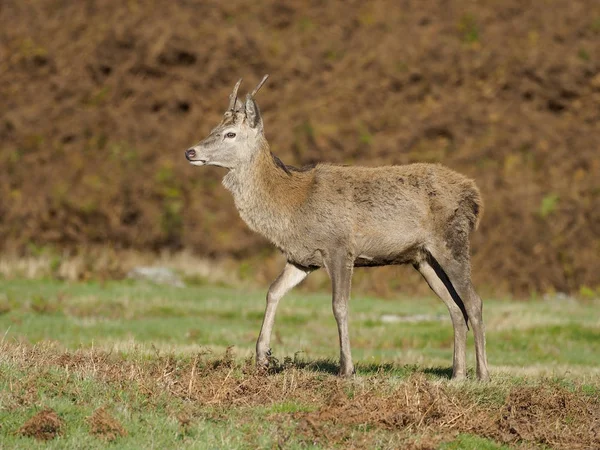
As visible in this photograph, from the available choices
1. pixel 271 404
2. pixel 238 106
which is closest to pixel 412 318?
pixel 238 106

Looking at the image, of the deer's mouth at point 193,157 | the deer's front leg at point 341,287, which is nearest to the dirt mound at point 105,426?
the deer's front leg at point 341,287

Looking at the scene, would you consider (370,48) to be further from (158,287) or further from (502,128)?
(158,287)

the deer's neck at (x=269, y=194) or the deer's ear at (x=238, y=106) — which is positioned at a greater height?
the deer's ear at (x=238, y=106)

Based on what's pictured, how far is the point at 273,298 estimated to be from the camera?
11.3 meters

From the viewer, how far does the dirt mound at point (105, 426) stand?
792cm

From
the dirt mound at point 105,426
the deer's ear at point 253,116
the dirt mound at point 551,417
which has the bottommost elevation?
the dirt mound at point 551,417

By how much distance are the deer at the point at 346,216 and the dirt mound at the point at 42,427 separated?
11.4ft

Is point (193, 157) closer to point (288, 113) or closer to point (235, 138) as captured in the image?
point (235, 138)

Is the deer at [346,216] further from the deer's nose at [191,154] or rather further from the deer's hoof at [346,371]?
the deer's hoof at [346,371]

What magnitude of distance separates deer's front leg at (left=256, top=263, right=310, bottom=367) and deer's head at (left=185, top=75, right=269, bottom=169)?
1523 mm

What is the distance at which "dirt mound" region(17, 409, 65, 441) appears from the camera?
306 inches

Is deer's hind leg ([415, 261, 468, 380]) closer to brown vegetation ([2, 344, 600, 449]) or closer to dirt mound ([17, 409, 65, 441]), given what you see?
brown vegetation ([2, 344, 600, 449])

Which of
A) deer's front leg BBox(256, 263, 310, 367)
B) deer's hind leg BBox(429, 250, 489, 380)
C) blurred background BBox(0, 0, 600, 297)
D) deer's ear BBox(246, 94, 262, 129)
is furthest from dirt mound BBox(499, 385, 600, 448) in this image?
blurred background BBox(0, 0, 600, 297)

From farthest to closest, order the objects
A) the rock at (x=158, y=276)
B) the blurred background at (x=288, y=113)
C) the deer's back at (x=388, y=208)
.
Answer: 1. the blurred background at (x=288, y=113)
2. the rock at (x=158, y=276)
3. the deer's back at (x=388, y=208)
